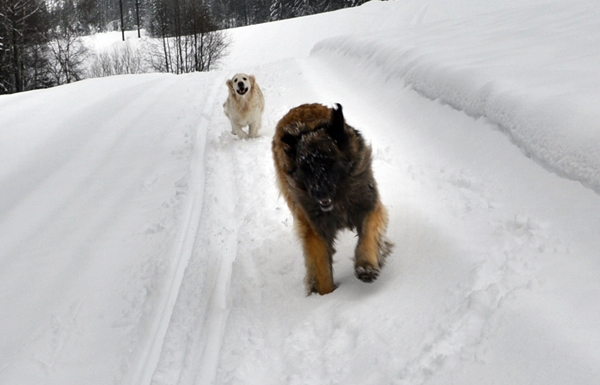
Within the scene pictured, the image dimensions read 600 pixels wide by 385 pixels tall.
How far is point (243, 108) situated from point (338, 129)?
5.93 meters

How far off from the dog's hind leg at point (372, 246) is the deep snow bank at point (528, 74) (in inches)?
59.6

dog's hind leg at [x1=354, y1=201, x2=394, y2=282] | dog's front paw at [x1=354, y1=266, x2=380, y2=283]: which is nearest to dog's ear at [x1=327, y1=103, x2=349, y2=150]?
dog's hind leg at [x1=354, y1=201, x2=394, y2=282]

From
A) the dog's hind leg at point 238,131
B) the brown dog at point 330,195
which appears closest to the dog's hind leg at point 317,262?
the brown dog at point 330,195

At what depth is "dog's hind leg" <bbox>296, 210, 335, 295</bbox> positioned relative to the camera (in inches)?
155

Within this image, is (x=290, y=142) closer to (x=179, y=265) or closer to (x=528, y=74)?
(x=179, y=265)

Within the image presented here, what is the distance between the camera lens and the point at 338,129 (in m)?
3.63

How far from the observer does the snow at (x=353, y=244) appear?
278 centimetres

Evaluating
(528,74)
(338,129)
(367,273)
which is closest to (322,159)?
(338,129)

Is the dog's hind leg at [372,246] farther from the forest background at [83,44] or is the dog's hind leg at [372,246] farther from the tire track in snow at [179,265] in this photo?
the forest background at [83,44]

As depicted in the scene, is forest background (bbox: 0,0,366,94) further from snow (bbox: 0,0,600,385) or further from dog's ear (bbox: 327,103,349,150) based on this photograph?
dog's ear (bbox: 327,103,349,150)

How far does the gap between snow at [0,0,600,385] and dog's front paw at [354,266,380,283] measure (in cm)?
14

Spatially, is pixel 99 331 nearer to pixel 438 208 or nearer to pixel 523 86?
pixel 438 208

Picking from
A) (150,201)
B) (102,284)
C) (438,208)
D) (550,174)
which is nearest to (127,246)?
(102,284)

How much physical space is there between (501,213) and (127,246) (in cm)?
412
